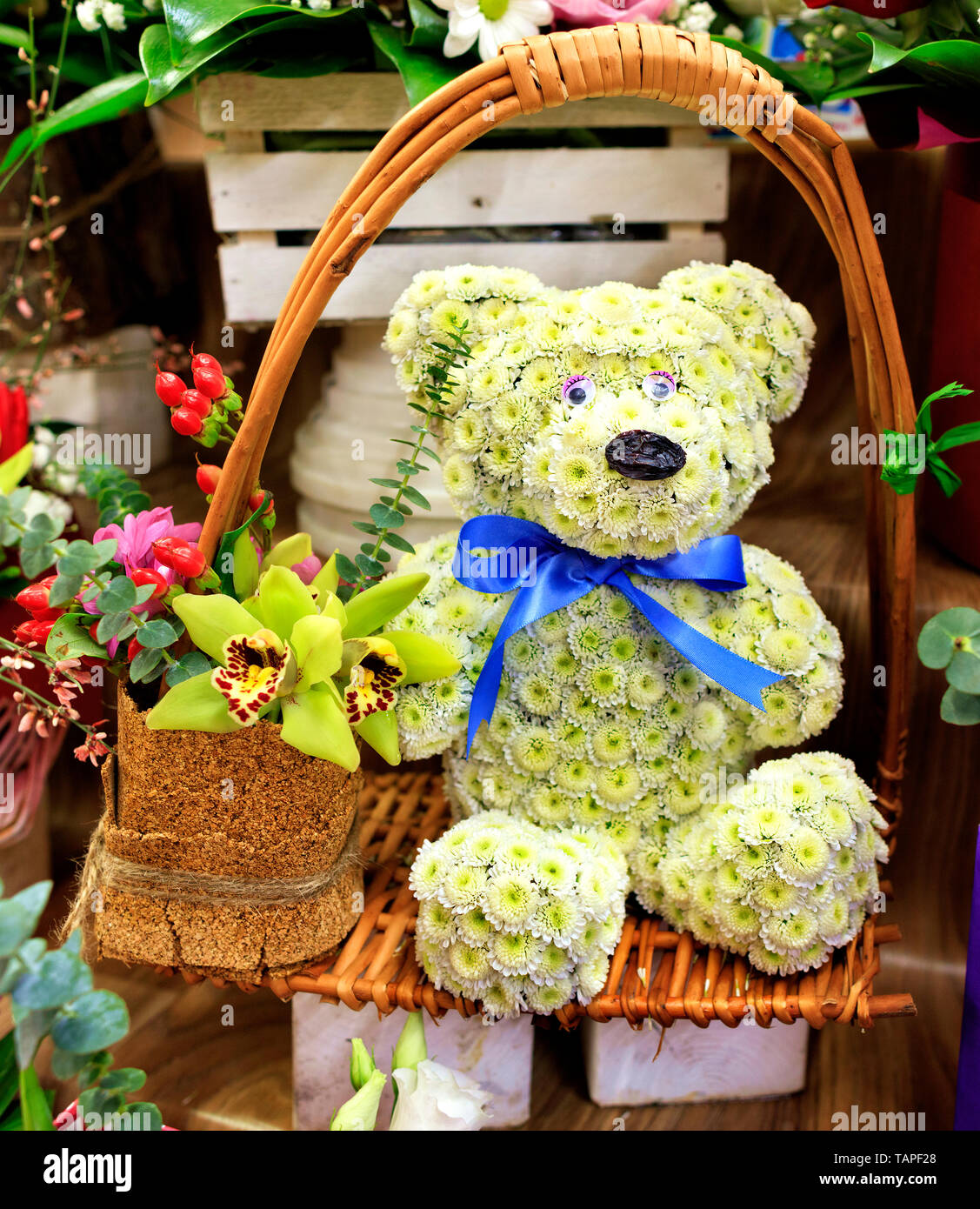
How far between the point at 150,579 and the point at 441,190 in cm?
45

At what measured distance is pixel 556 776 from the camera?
0.77 meters

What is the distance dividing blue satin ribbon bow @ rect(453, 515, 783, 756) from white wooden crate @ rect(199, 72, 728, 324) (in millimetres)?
307

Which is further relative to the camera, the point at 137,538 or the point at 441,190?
the point at 441,190

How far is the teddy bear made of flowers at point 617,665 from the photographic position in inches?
26.8

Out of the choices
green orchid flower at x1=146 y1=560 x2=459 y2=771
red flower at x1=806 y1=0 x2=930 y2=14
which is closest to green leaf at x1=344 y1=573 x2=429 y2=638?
green orchid flower at x1=146 y1=560 x2=459 y2=771

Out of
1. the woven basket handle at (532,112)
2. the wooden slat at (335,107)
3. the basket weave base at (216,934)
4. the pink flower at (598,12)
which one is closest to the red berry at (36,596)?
the woven basket handle at (532,112)

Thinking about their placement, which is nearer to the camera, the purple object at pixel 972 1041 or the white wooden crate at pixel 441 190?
the purple object at pixel 972 1041

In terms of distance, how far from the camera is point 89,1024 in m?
0.44

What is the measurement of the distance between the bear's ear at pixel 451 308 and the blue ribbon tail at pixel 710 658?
223 millimetres

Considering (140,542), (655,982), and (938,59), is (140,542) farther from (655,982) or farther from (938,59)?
(938,59)

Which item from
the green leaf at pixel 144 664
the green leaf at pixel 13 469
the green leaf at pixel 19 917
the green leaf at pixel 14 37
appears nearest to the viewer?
the green leaf at pixel 19 917

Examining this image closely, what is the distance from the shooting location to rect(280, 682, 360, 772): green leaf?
633 mm

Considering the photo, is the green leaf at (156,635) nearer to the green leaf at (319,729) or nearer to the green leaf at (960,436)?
the green leaf at (319,729)

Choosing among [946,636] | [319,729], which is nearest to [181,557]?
[319,729]
